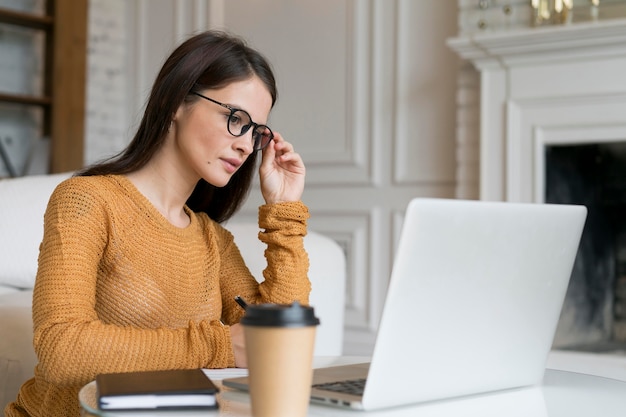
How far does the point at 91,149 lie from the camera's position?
5379mm

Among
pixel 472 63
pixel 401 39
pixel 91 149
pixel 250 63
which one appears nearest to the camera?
pixel 250 63

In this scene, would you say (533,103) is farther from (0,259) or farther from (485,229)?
(485,229)

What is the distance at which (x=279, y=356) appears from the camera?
89 centimetres

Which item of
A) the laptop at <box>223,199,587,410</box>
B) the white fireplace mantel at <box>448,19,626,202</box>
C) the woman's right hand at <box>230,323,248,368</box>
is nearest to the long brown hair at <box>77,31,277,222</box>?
the woman's right hand at <box>230,323,248,368</box>

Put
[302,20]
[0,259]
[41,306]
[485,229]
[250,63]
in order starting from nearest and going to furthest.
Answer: [485,229], [41,306], [250,63], [0,259], [302,20]

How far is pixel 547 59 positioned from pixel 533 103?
0.19 m

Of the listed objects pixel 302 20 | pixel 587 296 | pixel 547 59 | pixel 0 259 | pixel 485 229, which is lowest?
pixel 587 296

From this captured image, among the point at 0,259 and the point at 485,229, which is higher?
the point at 485,229

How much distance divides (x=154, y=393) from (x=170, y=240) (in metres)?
0.66

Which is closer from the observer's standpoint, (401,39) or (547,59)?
(547,59)

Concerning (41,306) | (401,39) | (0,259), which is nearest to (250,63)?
(41,306)

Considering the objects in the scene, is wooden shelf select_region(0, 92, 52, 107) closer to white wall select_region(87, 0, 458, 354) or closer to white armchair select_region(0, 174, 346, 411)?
white wall select_region(87, 0, 458, 354)

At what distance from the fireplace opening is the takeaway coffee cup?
3.12 meters

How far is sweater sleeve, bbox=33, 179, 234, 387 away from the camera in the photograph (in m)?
1.27
